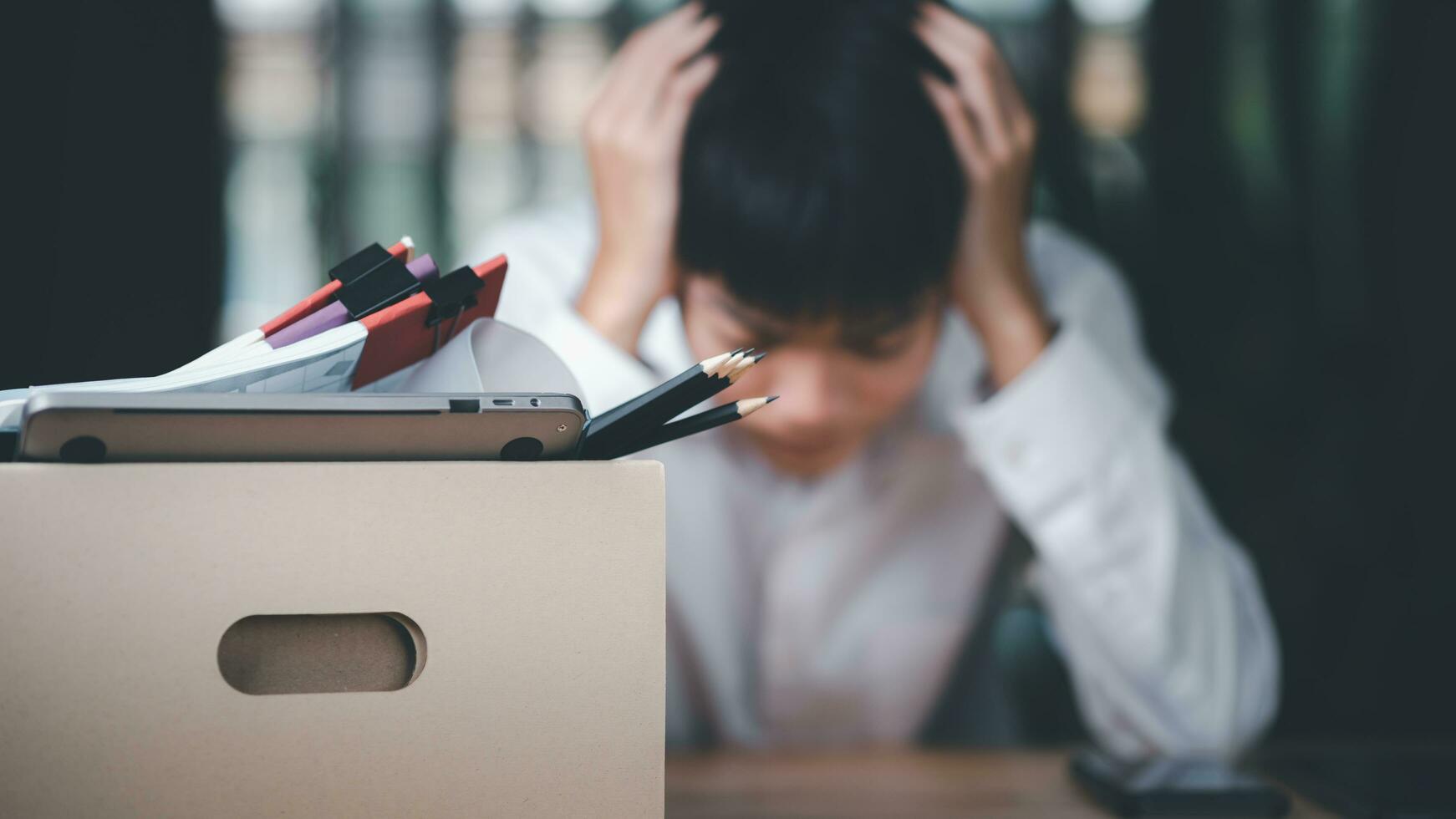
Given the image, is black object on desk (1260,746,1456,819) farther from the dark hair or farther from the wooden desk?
the dark hair

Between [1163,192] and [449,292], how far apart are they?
→ 109 cm

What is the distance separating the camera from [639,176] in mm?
1135

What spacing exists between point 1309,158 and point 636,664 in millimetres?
1259

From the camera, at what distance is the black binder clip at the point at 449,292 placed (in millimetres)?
441

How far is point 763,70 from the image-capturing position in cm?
107

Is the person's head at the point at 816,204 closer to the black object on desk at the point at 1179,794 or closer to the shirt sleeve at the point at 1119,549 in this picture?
the shirt sleeve at the point at 1119,549

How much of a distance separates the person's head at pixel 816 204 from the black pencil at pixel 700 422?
1.92 ft

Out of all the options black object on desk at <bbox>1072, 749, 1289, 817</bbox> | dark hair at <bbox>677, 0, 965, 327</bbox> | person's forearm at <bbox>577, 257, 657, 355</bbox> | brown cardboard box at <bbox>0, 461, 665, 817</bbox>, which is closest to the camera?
brown cardboard box at <bbox>0, 461, 665, 817</bbox>

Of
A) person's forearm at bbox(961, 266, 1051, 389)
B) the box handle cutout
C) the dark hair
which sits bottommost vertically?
the box handle cutout

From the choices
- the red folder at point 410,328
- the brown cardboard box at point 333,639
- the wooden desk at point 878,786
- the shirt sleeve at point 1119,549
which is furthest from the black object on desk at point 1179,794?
the red folder at point 410,328

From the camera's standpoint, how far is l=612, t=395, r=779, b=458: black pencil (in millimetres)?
413

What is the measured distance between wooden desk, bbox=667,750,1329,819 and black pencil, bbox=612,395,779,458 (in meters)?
0.38

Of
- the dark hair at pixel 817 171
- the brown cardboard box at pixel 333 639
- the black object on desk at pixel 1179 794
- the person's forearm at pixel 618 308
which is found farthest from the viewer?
the person's forearm at pixel 618 308

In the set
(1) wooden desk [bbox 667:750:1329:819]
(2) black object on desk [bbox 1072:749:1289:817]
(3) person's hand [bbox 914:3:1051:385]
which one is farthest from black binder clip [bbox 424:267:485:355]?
(3) person's hand [bbox 914:3:1051:385]
